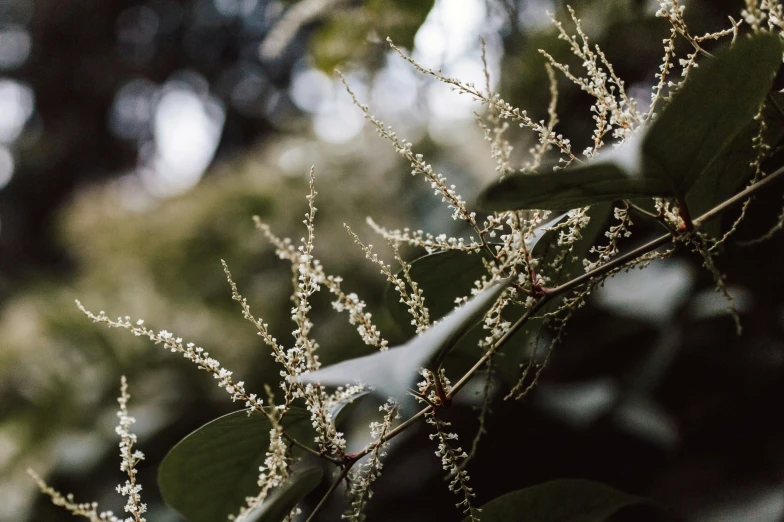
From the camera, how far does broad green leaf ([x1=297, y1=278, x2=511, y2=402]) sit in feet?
0.89

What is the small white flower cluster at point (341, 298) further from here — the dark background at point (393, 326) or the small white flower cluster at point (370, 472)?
the dark background at point (393, 326)

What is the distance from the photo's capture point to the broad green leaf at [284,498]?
0.36 m

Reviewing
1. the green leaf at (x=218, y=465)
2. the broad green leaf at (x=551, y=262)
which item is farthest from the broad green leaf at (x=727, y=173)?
the green leaf at (x=218, y=465)

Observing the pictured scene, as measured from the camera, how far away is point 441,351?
0.35 m

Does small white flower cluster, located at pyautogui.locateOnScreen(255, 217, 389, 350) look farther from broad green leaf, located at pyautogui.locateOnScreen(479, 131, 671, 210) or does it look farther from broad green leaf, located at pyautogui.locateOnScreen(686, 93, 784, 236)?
broad green leaf, located at pyautogui.locateOnScreen(686, 93, 784, 236)

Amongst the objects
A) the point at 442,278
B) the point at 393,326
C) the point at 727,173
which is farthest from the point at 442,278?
the point at 393,326

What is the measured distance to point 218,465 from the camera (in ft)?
1.49

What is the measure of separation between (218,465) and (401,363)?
0.24 m

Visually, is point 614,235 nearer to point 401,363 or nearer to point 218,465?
point 401,363

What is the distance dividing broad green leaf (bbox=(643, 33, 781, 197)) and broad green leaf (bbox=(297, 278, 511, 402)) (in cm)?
10

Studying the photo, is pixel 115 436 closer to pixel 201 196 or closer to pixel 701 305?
pixel 201 196

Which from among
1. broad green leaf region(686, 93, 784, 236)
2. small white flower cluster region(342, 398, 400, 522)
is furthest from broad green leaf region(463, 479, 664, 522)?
broad green leaf region(686, 93, 784, 236)

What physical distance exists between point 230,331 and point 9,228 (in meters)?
3.75

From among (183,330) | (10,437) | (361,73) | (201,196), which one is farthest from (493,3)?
(10,437)
